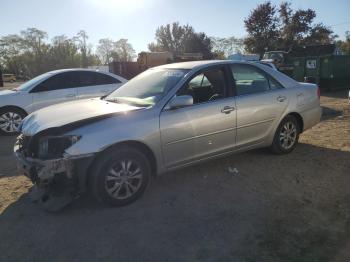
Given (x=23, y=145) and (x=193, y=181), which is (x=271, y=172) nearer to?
(x=193, y=181)

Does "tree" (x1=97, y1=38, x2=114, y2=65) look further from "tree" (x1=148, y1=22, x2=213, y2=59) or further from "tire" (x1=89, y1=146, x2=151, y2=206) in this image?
"tire" (x1=89, y1=146, x2=151, y2=206)

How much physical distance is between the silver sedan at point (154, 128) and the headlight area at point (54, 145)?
11 mm

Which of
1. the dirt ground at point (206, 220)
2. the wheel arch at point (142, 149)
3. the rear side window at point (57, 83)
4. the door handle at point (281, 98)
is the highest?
the rear side window at point (57, 83)

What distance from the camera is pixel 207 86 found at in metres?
5.07

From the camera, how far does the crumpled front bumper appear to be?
3.78m

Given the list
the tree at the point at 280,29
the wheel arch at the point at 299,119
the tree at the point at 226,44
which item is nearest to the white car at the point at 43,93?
the wheel arch at the point at 299,119

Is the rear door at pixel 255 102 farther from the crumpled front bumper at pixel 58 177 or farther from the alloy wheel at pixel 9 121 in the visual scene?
the alloy wheel at pixel 9 121

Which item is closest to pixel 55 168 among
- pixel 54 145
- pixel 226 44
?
pixel 54 145

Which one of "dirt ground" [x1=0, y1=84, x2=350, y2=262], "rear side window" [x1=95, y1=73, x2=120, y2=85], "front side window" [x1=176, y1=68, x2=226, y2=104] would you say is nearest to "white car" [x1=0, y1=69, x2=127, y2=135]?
"rear side window" [x1=95, y1=73, x2=120, y2=85]

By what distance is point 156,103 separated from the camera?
436cm

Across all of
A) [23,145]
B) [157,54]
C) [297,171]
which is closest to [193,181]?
[297,171]

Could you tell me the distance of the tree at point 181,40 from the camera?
65.6m

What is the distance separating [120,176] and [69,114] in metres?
1.00

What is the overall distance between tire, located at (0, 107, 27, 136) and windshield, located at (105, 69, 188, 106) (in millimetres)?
4063
